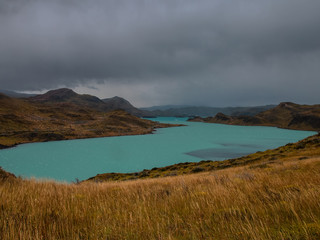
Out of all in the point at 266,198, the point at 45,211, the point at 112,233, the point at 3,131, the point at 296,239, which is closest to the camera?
the point at 296,239

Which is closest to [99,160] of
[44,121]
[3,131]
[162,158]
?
[162,158]

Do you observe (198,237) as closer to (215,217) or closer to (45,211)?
(215,217)

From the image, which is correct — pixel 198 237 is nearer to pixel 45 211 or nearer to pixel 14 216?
pixel 45 211

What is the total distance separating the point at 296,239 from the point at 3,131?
523 ft

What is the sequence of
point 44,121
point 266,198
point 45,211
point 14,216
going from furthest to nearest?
point 44,121, point 266,198, point 45,211, point 14,216

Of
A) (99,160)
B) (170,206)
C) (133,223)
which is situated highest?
(133,223)

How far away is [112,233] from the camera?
8.68ft

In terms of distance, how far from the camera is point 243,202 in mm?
3627

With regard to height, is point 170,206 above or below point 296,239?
below

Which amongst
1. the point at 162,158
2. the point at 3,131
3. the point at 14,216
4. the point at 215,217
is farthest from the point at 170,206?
the point at 3,131

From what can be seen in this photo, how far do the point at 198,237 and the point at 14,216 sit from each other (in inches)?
127

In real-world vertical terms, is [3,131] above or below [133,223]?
below

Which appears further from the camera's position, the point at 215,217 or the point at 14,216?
the point at 14,216

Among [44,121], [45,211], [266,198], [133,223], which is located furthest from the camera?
[44,121]
